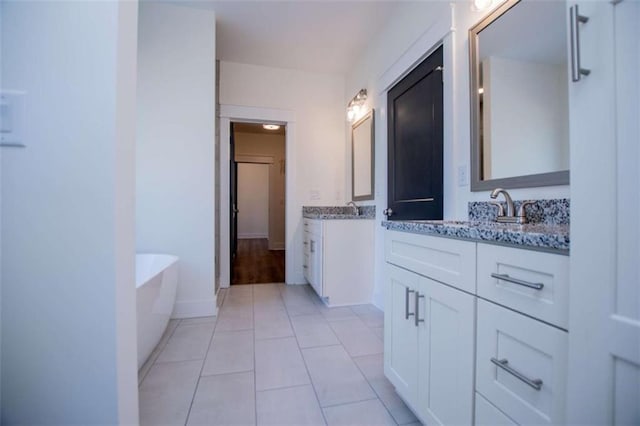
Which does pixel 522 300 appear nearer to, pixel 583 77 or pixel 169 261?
pixel 583 77

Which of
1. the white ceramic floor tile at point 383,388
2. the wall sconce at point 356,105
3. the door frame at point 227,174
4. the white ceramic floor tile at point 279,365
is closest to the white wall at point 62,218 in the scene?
the white ceramic floor tile at point 279,365

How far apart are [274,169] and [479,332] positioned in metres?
6.00

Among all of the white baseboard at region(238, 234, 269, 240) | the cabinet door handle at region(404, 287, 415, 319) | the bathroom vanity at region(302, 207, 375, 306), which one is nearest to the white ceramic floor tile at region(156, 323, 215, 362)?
the bathroom vanity at region(302, 207, 375, 306)

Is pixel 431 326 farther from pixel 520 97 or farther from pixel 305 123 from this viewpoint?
pixel 305 123

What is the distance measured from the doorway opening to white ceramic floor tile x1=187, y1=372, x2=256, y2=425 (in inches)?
82.1

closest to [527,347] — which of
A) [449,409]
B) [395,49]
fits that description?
[449,409]

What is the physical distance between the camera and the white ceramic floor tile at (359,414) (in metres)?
1.15

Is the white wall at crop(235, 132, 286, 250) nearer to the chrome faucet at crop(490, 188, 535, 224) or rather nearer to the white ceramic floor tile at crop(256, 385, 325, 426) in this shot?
the white ceramic floor tile at crop(256, 385, 325, 426)

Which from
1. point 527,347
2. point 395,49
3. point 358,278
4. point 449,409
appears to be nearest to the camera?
point 527,347

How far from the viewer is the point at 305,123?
11.2ft

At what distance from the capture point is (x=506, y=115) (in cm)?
132

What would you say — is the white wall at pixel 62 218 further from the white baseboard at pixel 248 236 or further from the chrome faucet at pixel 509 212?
the white baseboard at pixel 248 236

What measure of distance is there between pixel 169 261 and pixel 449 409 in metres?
1.96

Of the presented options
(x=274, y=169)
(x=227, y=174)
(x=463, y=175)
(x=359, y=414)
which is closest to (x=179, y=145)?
(x=227, y=174)
